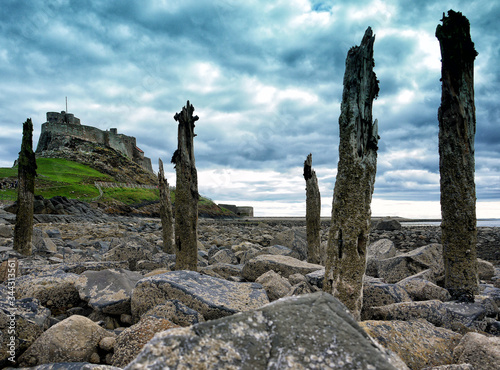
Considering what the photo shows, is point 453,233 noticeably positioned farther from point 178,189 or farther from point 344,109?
point 178,189

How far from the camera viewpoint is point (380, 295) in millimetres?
5812

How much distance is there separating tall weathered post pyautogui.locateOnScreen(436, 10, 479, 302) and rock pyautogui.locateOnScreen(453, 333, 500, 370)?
3.82 metres

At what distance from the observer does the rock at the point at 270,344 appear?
5.37 ft

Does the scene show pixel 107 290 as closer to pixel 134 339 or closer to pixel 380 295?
pixel 134 339

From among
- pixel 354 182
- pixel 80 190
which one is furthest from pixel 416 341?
pixel 80 190

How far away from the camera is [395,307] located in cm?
497

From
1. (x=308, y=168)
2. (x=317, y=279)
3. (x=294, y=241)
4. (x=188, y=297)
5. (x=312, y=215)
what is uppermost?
(x=308, y=168)

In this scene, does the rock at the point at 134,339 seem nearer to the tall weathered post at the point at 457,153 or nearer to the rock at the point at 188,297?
the rock at the point at 188,297

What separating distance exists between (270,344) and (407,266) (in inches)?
340

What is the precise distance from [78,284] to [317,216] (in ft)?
32.2

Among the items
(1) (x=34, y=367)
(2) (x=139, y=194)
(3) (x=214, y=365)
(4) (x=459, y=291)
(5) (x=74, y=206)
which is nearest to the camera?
(3) (x=214, y=365)

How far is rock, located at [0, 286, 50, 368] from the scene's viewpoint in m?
3.49

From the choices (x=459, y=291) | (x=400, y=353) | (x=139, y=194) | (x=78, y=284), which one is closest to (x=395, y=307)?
(x=400, y=353)

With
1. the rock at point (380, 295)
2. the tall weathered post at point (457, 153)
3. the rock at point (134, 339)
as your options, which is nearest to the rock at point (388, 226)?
the tall weathered post at point (457, 153)
